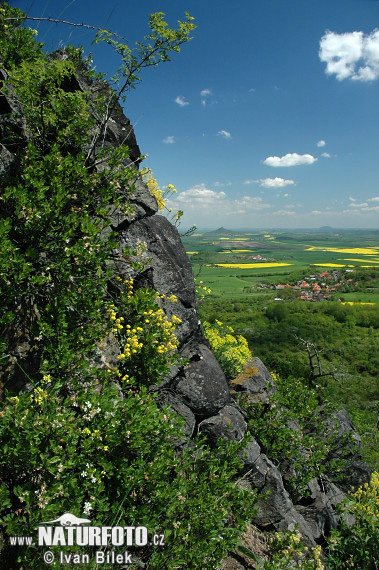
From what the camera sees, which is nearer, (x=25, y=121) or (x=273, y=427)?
(x=25, y=121)

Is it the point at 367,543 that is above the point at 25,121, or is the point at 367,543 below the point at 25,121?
below

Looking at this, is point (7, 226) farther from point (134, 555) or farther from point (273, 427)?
point (273, 427)

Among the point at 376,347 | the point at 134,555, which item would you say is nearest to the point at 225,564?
the point at 134,555

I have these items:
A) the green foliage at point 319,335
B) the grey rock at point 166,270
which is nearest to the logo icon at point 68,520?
the grey rock at point 166,270

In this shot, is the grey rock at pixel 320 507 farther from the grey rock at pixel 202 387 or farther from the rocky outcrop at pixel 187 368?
the grey rock at pixel 202 387

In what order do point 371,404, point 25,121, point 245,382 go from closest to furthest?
point 25,121
point 245,382
point 371,404

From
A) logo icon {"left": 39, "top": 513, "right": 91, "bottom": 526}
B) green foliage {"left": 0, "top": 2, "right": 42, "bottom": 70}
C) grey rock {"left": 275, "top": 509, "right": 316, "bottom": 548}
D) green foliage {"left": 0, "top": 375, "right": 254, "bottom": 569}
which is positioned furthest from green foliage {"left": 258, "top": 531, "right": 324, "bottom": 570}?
green foliage {"left": 0, "top": 2, "right": 42, "bottom": 70}

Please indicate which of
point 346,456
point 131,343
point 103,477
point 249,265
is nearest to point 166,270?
point 131,343
